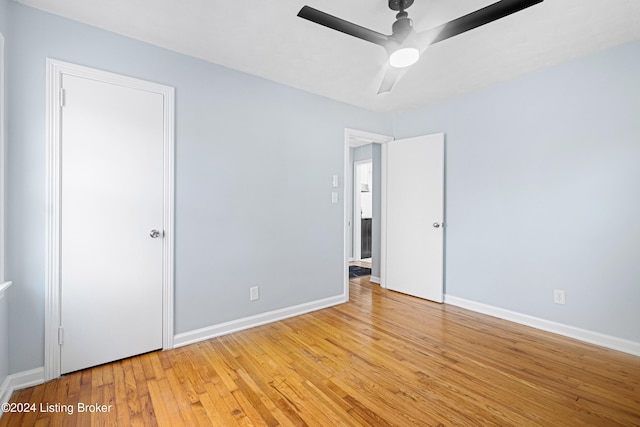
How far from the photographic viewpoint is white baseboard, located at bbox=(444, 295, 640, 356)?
7.96ft

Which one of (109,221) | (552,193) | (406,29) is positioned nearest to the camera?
(406,29)

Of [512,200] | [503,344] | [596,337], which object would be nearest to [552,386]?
[503,344]

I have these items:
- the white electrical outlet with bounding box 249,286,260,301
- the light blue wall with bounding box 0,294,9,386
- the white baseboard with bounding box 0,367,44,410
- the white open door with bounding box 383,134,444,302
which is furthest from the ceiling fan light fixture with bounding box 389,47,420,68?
the white baseboard with bounding box 0,367,44,410

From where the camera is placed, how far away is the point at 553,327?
9.18 ft

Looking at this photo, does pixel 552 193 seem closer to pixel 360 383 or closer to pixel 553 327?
pixel 553 327

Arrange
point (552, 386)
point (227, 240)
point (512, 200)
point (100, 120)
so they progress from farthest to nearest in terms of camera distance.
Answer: point (512, 200) → point (227, 240) → point (100, 120) → point (552, 386)

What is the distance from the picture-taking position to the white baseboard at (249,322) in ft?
8.38

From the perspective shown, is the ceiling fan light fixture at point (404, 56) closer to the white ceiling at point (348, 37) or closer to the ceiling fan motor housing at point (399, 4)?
the ceiling fan motor housing at point (399, 4)

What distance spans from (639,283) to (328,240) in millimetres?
2735

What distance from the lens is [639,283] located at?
2.38 m

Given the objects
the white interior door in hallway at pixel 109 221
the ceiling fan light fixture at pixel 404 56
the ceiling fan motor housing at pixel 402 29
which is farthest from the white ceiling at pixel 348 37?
the white interior door in hallway at pixel 109 221

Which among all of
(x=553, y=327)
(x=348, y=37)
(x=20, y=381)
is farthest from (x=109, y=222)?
(x=553, y=327)

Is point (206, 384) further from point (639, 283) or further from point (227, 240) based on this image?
point (639, 283)

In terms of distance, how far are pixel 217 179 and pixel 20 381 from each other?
189 centimetres
